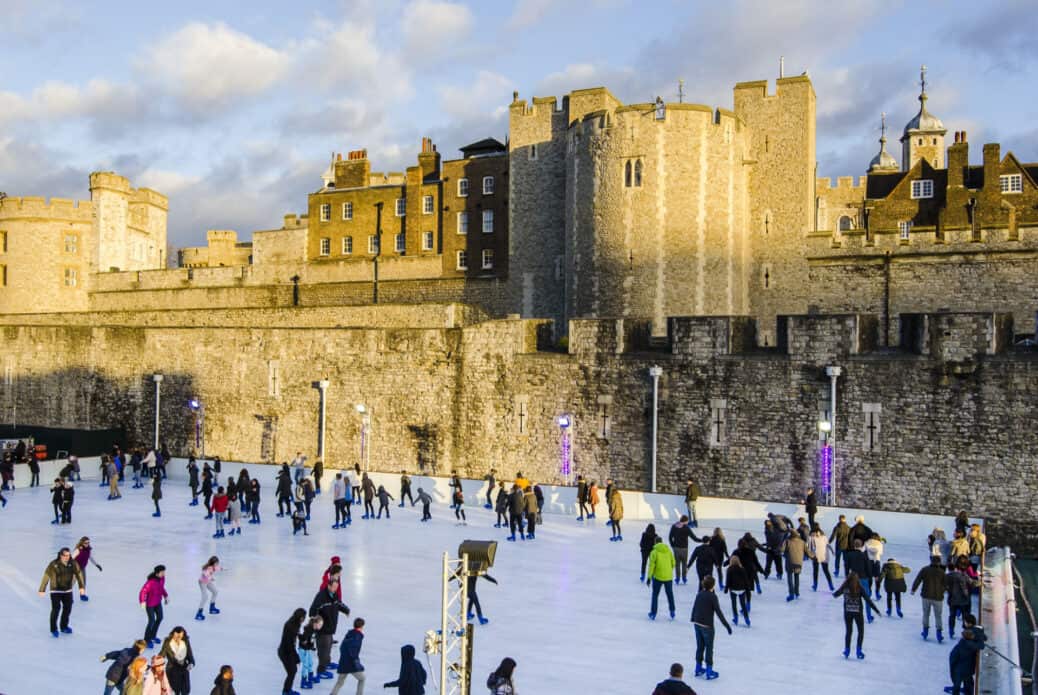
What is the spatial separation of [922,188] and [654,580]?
32.1 m

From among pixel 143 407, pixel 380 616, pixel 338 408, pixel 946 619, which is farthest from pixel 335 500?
pixel 143 407

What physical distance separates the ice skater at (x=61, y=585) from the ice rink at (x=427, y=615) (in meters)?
0.25

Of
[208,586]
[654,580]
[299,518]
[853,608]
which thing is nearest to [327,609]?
[208,586]

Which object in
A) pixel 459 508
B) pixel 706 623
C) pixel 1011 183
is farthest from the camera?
pixel 1011 183

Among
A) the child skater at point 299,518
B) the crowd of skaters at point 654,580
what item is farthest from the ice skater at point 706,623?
the child skater at point 299,518

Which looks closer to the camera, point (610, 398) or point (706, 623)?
point (706, 623)

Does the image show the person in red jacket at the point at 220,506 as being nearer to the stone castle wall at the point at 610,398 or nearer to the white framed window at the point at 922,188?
the stone castle wall at the point at 610,398

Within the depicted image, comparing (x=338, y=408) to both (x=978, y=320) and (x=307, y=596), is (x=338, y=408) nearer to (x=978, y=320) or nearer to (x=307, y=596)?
(x=307, y=596)

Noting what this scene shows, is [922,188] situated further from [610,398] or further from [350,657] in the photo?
[350,657]

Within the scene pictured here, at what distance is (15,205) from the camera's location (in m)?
40.5

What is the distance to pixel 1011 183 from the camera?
3553 cm

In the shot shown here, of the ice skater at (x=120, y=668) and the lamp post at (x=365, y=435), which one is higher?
the lamp post at (x=365, y=435)

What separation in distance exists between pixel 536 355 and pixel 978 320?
421 inches

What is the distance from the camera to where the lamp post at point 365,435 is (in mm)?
25484
